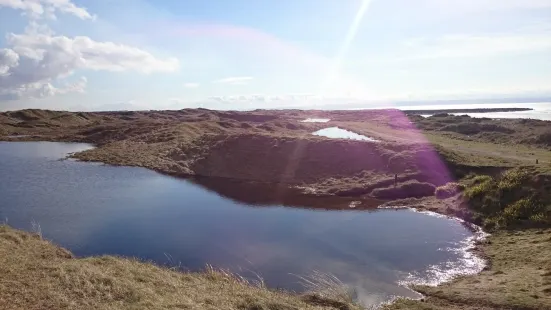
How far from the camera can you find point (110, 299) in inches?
586

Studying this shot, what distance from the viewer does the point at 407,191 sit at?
44500 millimetres

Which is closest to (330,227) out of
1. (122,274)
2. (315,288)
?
(315,288)

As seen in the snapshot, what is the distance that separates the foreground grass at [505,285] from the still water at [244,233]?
130 cm

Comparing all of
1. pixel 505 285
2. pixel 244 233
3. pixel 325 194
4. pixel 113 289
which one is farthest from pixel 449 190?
pixel 113 289

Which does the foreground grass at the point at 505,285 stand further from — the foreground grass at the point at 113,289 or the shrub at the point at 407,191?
the shrub at the point at 407,191

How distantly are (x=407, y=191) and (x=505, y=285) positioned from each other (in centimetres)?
2423

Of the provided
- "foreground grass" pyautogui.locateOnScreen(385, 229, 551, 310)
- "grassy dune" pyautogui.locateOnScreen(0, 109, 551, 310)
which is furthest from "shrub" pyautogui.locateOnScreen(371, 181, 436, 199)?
"foreground grass" pyautogui.locateOnScreen(385, 229, 551, 310)

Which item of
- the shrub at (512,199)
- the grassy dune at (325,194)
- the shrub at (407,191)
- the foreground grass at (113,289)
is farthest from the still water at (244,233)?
the shrub at (407,191)

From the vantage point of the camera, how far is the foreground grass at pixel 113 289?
47.2ft

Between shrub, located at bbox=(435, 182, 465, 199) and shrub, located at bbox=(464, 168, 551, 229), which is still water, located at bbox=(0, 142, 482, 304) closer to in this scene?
shrub, located at bbox=(464, 168, 551, 229)

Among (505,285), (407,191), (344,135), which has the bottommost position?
(505,285)

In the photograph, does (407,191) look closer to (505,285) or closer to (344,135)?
(505,285)

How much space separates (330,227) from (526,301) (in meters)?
17.6

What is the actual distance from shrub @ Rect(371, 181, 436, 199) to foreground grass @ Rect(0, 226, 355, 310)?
27.9 meters
